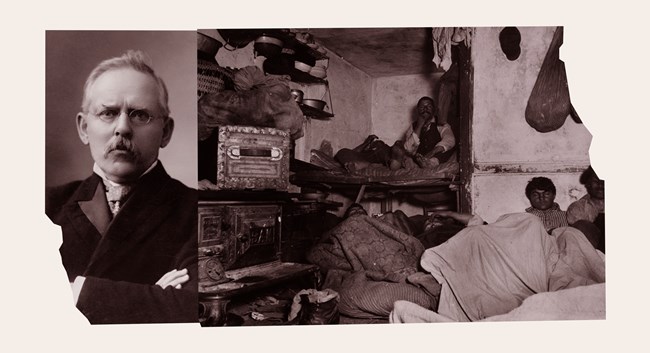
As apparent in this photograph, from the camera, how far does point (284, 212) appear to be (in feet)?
20.2

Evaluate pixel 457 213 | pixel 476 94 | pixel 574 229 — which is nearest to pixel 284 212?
pixel 457 213

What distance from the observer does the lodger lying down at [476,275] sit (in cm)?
587

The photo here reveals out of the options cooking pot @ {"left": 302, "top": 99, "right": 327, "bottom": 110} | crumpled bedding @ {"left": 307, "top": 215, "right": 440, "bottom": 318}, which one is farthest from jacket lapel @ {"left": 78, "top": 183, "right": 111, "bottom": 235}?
cooking pot @ {"left": 302, "top": 99, "right": 327, "bottom": 110}

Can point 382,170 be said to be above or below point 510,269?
above

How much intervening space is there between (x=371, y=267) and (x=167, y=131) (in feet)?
7.30

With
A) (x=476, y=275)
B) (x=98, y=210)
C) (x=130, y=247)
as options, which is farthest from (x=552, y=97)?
(x=98, y=210)

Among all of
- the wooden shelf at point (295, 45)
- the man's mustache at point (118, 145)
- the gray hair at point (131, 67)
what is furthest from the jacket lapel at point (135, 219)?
the wooden shelf at point (295, 45)

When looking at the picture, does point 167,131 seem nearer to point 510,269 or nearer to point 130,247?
point 130,247

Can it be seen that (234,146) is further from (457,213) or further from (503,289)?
(503,289)

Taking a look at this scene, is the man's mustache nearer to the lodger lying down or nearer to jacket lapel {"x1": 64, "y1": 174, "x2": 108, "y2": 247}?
jacket lapel {"x1": 64, "y1": 174, "x2": 108, "y2": 247}

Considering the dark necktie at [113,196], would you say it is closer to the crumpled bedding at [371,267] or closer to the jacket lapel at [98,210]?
the jacket lapel at [98,210]

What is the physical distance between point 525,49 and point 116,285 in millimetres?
4241

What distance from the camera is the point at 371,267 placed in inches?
240

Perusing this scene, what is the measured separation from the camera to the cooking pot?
20.4 feet
